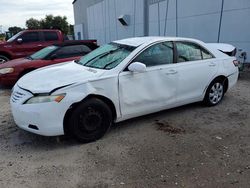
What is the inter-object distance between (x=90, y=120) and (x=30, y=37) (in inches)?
356

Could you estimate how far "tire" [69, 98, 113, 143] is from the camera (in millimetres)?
4121

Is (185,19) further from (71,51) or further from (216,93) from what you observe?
(216,93)

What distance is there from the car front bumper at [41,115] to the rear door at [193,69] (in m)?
2.28

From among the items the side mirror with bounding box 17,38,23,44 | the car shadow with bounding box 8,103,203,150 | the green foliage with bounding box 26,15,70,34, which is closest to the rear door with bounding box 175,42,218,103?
the car shadow with bounding box 8,103,203,150

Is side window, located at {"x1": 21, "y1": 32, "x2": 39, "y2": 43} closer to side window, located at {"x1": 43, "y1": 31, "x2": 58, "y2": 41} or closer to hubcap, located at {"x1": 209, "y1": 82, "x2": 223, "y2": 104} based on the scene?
side window, located at {"x1": 43, "y1": 31, "x2": 58, "y2": 41}

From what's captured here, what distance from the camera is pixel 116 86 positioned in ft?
14.5

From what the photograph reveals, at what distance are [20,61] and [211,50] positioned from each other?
5.63 meters

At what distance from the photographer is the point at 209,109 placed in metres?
5.81

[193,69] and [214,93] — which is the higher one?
[193,69]

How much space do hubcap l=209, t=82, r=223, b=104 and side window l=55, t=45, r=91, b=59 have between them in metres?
4.59

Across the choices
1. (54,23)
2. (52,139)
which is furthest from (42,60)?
(54,23)

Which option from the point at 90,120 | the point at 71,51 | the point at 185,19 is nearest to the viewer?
the point at 90,120

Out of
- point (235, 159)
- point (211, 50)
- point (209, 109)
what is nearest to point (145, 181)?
point (235, 159)

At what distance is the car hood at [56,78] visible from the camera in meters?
4.10
